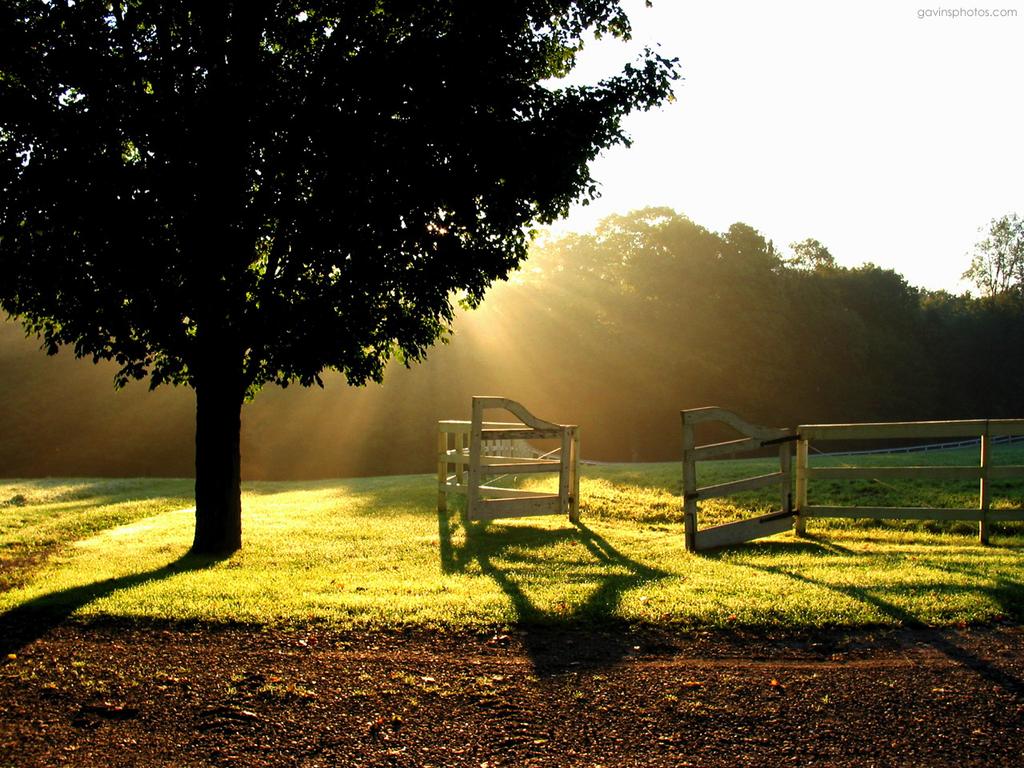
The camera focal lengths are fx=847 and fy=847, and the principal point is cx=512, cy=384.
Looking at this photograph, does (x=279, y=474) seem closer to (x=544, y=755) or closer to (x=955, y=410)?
(x=544, y=755)

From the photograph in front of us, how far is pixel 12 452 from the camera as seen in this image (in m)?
40.5

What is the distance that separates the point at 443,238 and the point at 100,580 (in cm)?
572

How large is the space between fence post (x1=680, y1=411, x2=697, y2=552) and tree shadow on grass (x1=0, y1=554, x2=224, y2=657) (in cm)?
618

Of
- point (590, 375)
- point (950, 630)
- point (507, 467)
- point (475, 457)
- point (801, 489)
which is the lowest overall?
point (950, 630)

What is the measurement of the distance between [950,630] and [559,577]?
3.99 m

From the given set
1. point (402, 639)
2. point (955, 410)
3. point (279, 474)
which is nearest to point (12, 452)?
point (279, 474)

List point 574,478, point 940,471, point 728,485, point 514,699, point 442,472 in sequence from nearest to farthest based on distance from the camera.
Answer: point 514,699 < point 728,485 < point 940,471 < point 574,478 < point 442,472

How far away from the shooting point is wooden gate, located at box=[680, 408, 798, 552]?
11.0m

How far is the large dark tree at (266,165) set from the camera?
9.85 meters

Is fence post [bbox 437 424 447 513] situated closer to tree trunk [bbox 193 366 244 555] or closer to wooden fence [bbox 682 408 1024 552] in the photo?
tree trunk [bbox 193 366 244 555]

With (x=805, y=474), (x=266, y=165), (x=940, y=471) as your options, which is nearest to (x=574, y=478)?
(x=805, y=474)

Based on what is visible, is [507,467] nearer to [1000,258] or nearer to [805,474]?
[805,474]

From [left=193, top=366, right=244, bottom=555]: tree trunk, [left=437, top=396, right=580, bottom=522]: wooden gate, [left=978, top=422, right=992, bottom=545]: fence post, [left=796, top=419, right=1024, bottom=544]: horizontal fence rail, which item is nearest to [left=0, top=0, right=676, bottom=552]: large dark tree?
[left=193, top=366, right=244, bottom=555]: tree trunk

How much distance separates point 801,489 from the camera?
1250cm
